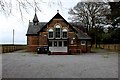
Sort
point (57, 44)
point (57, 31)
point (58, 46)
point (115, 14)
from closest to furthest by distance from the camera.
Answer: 1. point (115, 14)
2. point (58, 46)
3. point (57, 44)
4. point (57, 31)

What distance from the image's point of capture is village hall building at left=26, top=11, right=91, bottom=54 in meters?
44.8

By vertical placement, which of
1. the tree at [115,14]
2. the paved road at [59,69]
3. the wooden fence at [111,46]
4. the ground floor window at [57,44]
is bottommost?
the paved road at [59,69]

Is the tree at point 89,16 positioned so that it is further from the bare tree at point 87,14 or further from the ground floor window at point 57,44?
the ground floor window at point 57,44

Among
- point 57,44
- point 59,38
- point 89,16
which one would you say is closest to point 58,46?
point 57,44

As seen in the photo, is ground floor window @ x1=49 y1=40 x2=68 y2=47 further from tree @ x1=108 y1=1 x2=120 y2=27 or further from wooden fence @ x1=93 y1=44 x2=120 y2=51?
wooden fence @ x1=93 y1=44 x2=120 y2=51

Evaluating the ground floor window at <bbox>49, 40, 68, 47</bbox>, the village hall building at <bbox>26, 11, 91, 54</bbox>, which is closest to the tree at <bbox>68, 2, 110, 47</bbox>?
the village hall building at <bbox>26, 11, 91, 54</bbox>

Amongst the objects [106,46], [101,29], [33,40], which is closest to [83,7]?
[101,29]

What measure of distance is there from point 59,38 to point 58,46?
56.6 inches

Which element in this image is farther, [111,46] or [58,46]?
[111,46]

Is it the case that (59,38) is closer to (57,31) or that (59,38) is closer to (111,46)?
(57,31)

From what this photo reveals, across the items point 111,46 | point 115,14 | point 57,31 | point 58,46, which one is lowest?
point 111,46

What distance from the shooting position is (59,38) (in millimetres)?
44906

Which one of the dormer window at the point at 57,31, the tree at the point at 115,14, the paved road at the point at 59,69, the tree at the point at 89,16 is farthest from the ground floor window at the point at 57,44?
the paved road at the point at 59,69

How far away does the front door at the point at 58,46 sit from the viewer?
1741 inches
